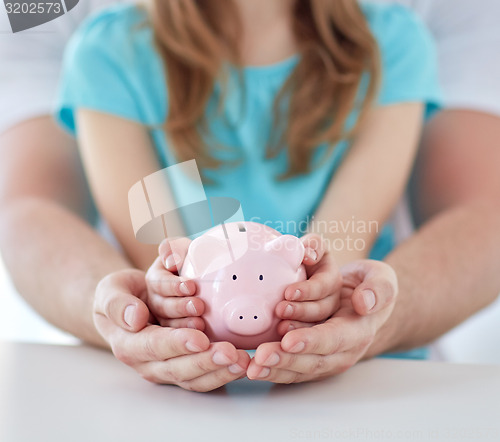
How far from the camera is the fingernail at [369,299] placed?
1.16 feet

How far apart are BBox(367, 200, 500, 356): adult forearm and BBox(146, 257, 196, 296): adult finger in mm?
165

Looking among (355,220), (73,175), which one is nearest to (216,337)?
(355,220)

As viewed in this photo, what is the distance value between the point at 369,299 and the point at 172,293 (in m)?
0.12

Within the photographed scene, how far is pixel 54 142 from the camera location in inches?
29.6

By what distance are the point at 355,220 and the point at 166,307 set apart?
0.77 feet

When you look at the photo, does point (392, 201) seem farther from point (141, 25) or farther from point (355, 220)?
point (141, 25)

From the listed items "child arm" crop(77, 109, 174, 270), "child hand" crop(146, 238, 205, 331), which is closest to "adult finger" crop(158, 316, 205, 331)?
"child hand" crop(146, 238, 205, 331)

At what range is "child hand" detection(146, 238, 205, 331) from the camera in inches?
13.8

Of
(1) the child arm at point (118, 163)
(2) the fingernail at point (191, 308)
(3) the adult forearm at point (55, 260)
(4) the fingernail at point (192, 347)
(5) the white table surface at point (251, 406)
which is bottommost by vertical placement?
(5) the white table surface at point (251, 406)

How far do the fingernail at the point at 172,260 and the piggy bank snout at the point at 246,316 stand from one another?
0.05 meters

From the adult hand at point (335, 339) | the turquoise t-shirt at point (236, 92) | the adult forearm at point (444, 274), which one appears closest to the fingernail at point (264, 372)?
the adult hand at point (335, 339)

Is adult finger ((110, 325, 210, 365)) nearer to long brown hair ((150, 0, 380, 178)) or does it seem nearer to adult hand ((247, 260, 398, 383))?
adult hand ((247, 260, 398, 383))

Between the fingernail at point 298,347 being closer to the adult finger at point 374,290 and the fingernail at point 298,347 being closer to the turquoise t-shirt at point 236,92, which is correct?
the adult finger at point 374,290

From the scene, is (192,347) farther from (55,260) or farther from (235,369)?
(55,260)
